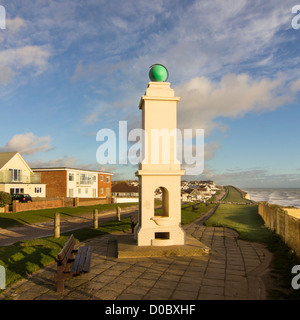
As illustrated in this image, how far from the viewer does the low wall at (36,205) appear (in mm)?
23902

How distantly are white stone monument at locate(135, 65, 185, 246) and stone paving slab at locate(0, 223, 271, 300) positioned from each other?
52.5 inches

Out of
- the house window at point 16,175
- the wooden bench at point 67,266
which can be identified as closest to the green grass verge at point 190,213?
the wooden bench at point 67,266

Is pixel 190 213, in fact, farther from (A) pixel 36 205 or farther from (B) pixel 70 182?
(B) pixel 70 182

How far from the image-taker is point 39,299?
5715 mm

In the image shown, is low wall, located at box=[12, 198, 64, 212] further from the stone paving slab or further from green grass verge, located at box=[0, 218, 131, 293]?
the stone paving slab

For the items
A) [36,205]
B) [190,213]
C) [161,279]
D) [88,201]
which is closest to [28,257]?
[161,279]

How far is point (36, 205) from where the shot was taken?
26.4m

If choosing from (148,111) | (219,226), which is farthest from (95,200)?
(148,111)

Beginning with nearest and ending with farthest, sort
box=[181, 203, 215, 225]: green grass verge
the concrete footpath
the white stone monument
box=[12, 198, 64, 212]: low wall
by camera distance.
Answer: the concrete footpath < the white stone monument < box=[181, 203, 215, 225]: green grass verge < box=[12, 198, 64, 212]: low wall

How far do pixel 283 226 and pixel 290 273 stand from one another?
13.5ft

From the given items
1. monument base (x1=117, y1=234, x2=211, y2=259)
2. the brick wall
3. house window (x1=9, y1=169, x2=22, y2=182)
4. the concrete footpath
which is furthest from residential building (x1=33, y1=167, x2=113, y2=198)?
monument base (x1=117, y1=234, x2=211, y2=259)

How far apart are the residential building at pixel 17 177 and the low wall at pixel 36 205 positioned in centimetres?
621

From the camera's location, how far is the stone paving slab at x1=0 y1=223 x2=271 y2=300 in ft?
19.2
